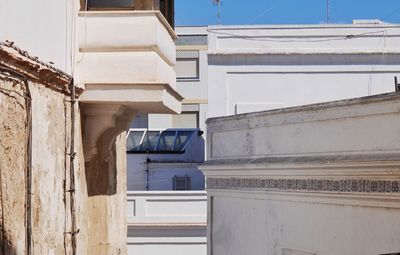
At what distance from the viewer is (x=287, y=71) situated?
1274 centimetres

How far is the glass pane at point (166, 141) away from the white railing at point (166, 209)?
13.6 feet

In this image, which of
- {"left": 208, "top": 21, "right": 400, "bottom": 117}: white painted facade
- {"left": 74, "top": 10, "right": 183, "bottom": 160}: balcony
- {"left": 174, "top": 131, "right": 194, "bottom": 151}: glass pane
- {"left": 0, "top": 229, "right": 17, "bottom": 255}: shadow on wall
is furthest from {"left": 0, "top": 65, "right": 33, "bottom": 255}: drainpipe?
{"left": 174, "top": 131, "right": 194, "bottom": 151}: glass pane

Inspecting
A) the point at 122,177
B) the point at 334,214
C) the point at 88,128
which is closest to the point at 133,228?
the point at 122,177

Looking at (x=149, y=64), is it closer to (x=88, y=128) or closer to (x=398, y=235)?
(x=88, y=128)

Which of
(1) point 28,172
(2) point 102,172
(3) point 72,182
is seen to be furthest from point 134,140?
(1) point 28,172

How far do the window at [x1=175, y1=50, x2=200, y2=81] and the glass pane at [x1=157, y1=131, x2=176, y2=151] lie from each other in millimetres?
2601

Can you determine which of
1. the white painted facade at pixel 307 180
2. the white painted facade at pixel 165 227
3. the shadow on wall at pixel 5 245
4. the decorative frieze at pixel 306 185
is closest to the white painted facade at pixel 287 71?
the white painted facade at pixel 165 227

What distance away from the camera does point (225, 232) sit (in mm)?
8664

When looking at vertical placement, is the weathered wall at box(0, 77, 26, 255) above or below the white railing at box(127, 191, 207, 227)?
above

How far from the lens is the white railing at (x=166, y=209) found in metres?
13.8

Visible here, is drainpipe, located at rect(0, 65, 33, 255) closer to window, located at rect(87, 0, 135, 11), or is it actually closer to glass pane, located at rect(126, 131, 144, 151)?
window, located at rect(87, 0, 135, 11)

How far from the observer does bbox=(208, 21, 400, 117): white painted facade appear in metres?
12.7

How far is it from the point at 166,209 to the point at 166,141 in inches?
191

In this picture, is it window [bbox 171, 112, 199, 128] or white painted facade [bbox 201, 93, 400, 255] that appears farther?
window [bbox 171, 112, 199, 128]
